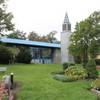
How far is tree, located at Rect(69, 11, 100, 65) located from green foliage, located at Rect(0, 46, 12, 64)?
888cm

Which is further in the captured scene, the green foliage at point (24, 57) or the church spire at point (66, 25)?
the church spire at point (66, 25)

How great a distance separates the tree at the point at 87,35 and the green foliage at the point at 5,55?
8.88 m

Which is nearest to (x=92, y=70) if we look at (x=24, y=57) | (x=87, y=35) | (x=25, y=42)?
(x=87, y=35)

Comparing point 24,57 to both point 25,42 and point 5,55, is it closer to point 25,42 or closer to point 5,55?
point 5,55

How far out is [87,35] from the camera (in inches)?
1227

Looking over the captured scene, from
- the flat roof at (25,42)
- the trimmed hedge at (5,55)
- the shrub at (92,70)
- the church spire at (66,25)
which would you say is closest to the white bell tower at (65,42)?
the church spire at (66,25)

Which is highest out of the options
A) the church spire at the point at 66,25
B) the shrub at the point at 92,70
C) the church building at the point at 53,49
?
the church spire at the point at 66,25

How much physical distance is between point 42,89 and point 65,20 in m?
31.7

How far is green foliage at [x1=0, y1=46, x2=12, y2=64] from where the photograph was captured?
3541 centimetres

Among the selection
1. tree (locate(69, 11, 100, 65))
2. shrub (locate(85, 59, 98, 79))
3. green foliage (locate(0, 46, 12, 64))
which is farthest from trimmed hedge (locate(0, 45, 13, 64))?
shrub (locate(85, 59, 98, 79))

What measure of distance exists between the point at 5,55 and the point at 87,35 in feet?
36.6

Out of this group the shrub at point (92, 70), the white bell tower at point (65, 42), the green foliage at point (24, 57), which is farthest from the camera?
the white bell tower at point (65, 42)

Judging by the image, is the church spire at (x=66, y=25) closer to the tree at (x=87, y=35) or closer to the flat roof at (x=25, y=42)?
the flat roof at (x=25, y=42)

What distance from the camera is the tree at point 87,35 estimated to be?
31.0 metres
